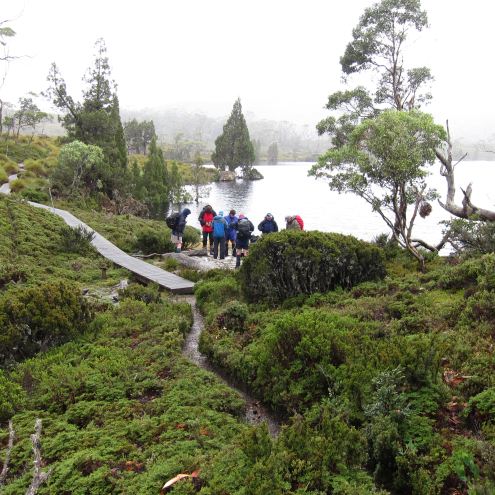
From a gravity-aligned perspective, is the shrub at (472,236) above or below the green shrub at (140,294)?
above

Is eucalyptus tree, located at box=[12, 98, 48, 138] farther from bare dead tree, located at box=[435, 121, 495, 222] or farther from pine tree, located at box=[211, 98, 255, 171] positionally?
bare dead tree, located at box=[435, 121, 495, 222]

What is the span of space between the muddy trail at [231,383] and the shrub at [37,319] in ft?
7.28

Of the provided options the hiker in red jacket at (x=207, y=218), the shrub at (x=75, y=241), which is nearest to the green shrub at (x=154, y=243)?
the hiker in red jacket at (x=207, y=218)

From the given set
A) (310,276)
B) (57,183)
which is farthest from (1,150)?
(310,276)

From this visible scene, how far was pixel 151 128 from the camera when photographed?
370 feet

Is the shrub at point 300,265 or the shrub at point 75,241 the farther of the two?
the shrub at point 75,241

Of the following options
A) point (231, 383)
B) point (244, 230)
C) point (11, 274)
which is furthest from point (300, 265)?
point (11, 274)

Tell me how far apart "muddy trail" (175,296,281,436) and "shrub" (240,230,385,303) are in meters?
1.77

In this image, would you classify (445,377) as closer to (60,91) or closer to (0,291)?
(0,291)

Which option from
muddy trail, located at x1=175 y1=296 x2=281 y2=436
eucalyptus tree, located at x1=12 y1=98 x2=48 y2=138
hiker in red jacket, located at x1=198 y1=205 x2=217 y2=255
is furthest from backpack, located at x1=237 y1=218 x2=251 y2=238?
eucalyptus tree, located at x1=12 y1=98 x2=48 y2=138

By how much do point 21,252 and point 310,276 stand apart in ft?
35.9

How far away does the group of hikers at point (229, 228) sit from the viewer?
1598 cm

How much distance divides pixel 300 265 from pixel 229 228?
792 cm

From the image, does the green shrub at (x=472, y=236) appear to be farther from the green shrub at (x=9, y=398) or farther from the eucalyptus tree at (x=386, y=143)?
the green shrub at (x=9, y=398)
